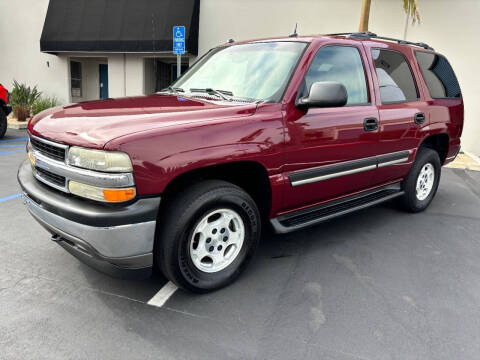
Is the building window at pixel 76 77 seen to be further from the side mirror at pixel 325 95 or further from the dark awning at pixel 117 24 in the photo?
the side mirror at pixel 325 95

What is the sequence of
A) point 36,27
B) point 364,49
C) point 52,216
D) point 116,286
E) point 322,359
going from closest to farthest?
point 322,359 < point 52,216 < point 116,286 < point 364,49 < point 36,27

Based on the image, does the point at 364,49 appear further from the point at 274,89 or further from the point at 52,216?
the point at 52,216

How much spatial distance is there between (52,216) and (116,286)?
2.52ft

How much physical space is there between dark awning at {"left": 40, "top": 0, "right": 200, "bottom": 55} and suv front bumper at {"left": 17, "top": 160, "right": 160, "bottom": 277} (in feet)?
36.2

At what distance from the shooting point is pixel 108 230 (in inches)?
88.8

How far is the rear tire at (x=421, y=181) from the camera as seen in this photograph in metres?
4.54

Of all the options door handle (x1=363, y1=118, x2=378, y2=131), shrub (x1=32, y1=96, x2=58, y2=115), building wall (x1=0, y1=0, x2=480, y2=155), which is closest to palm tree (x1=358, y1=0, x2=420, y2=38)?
building wall (x1=0, y1=0, x2=480, y2=155)

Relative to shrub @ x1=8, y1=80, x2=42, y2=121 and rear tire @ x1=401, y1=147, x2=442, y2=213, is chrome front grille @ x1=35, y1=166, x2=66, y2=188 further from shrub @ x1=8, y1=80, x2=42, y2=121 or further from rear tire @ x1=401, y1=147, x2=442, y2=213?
shrub @ x1=8, y1=80, x2=42, y2=121

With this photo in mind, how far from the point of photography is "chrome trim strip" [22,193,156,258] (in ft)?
7.44

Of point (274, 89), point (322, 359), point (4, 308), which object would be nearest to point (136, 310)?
point (4, 308)

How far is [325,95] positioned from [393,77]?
1.63 metres

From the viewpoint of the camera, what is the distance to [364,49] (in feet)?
12.5

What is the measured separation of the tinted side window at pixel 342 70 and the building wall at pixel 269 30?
850 cm

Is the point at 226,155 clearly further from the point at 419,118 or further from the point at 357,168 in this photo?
the point at 419,118
